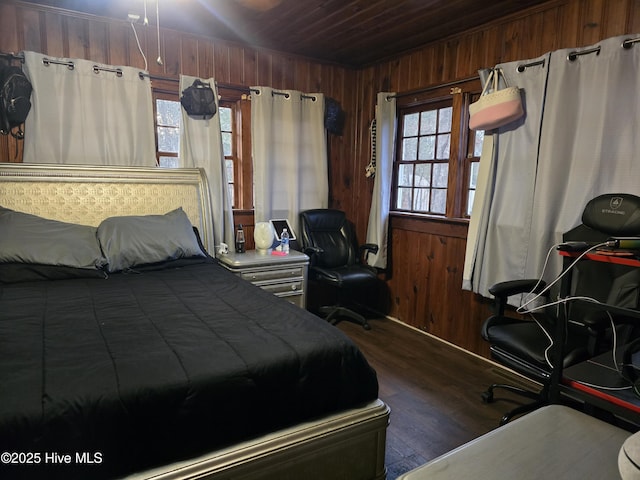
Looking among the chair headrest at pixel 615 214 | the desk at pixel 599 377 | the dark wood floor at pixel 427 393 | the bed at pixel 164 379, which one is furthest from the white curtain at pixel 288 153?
the desk at pixel 599 377

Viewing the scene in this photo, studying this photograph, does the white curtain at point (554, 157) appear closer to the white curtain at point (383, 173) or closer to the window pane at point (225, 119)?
the white curtain at point (383, 173)

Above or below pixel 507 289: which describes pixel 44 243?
above

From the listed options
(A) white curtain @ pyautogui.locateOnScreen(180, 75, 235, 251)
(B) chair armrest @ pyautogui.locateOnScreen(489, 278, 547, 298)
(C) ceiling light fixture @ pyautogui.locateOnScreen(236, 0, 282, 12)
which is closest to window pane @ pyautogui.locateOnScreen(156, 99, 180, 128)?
(A) white curtain @ pyautogui.locateOnScreen(180, 75, 235, 251)

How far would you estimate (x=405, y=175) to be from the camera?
4020 mm

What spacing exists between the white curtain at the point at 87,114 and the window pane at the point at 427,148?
229 centimetres

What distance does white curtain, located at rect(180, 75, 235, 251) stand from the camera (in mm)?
3424

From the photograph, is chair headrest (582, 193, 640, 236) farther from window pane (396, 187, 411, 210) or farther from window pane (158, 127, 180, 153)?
window pane (158, 127, 180, 153)

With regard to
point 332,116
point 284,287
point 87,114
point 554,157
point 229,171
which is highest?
point 332,116

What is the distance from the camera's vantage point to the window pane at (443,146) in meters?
3.57

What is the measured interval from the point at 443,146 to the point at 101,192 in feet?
9.03

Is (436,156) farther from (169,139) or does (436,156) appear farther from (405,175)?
(169,139)

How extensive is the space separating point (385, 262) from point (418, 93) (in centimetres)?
156

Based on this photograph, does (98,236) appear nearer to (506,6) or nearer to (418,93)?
(418,93)

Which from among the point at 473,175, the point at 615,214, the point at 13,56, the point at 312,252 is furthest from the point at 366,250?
the point at 13,56
